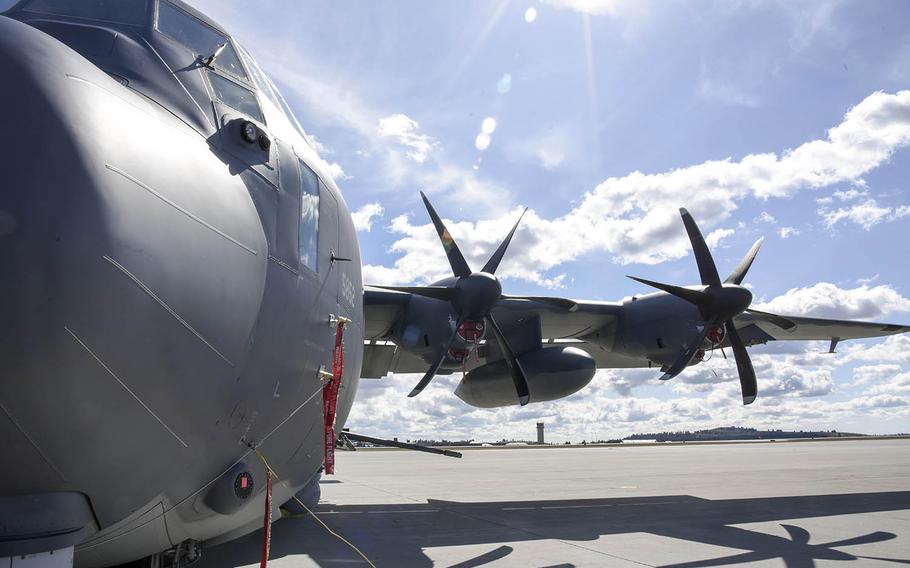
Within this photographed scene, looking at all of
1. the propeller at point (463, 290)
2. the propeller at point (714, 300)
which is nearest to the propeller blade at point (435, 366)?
the propeller at point (463, 290)

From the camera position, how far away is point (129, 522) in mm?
3400

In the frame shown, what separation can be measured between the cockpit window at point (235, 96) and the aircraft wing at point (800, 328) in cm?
1292

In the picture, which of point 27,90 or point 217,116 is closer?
point 27,90

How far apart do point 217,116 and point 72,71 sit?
4.02 feet

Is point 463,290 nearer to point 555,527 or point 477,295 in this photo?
point 477,295

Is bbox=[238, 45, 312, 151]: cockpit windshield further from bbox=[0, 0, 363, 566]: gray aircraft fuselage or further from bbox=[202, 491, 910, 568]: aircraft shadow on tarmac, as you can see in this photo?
bbox=[202, 491, 910, 568]: aircraft shadow on tarmac

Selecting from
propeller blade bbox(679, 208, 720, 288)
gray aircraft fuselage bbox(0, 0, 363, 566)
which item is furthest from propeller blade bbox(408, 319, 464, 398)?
gray aircraft fuselage bbox(0, 0, 363, 566)

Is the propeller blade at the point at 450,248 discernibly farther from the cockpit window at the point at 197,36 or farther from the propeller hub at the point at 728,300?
the cockpit window at the point at 197,36

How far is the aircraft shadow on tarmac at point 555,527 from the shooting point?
7.47 meters

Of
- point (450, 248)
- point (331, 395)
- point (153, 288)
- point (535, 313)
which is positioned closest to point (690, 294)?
point (535, 313)

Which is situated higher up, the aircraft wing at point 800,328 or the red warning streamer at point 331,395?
the aircraft wing at point 800,328

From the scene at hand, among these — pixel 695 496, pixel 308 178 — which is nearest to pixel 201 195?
pixel 308 178

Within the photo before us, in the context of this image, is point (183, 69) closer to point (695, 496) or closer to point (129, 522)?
point (129, 522)

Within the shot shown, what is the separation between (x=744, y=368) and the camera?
1377 cm
